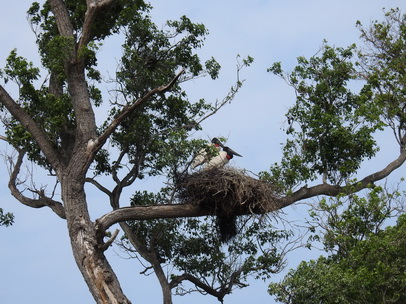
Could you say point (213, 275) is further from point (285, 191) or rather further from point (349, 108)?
point (349, 108)

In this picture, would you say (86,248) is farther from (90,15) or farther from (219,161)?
(90,15)

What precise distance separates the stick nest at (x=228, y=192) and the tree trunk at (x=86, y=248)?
176 centimetres

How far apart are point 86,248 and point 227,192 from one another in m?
2.51

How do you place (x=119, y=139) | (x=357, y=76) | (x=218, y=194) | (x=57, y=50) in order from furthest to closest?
(x=357, y=76) < (x=119, y=139) < (x=57, y=50) < (x=218, y=194)

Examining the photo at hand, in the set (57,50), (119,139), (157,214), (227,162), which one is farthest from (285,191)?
(57,50)

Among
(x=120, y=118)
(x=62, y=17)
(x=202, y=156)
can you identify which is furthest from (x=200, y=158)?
(x=62, y=17)

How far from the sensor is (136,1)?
17.2 meters

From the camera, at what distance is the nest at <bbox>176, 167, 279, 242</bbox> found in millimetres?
14016

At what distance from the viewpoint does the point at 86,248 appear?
13.9m

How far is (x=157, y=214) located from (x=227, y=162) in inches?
62.2

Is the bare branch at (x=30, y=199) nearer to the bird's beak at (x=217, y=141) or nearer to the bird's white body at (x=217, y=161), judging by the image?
the bird's white body at (x=217, y=161)

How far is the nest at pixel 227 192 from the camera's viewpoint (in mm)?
14016

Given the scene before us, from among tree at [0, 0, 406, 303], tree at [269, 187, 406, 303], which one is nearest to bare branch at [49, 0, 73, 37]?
tree at [0, 0, 406, 303]

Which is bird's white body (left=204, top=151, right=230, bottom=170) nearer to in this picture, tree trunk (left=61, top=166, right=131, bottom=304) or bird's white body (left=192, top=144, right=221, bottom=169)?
bird's white body (left=192, top=144, right=221, bottom=169)
